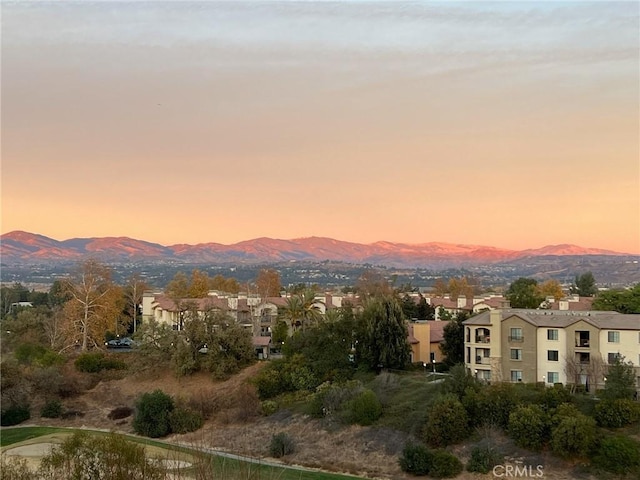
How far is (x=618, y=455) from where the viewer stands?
1144 inches

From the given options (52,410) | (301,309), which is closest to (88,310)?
(52,410)

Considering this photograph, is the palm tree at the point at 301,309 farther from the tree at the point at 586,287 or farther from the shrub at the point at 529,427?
the tree at the point at 586,287

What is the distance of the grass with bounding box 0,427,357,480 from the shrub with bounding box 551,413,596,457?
29.0 feet

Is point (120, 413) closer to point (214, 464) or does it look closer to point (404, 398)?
point (404, 398)

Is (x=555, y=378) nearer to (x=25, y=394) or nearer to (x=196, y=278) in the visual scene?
(x=25, y=394)

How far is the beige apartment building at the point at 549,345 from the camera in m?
36.5


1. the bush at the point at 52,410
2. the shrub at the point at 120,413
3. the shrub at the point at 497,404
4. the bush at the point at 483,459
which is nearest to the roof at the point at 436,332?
the shrub at the point at 497,404

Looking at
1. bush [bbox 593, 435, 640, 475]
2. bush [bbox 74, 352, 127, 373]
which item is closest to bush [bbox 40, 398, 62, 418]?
bush [bbox 74, 352, 127, 373]

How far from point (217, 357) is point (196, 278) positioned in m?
27.5

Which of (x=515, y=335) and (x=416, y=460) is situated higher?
(x=515, y=335)

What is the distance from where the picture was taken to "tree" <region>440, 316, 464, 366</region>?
140 ft

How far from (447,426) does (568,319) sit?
9965 millimetres

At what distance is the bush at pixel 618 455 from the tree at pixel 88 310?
3844 cm

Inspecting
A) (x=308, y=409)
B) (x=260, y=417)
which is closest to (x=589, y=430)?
(x=308, y=409)
